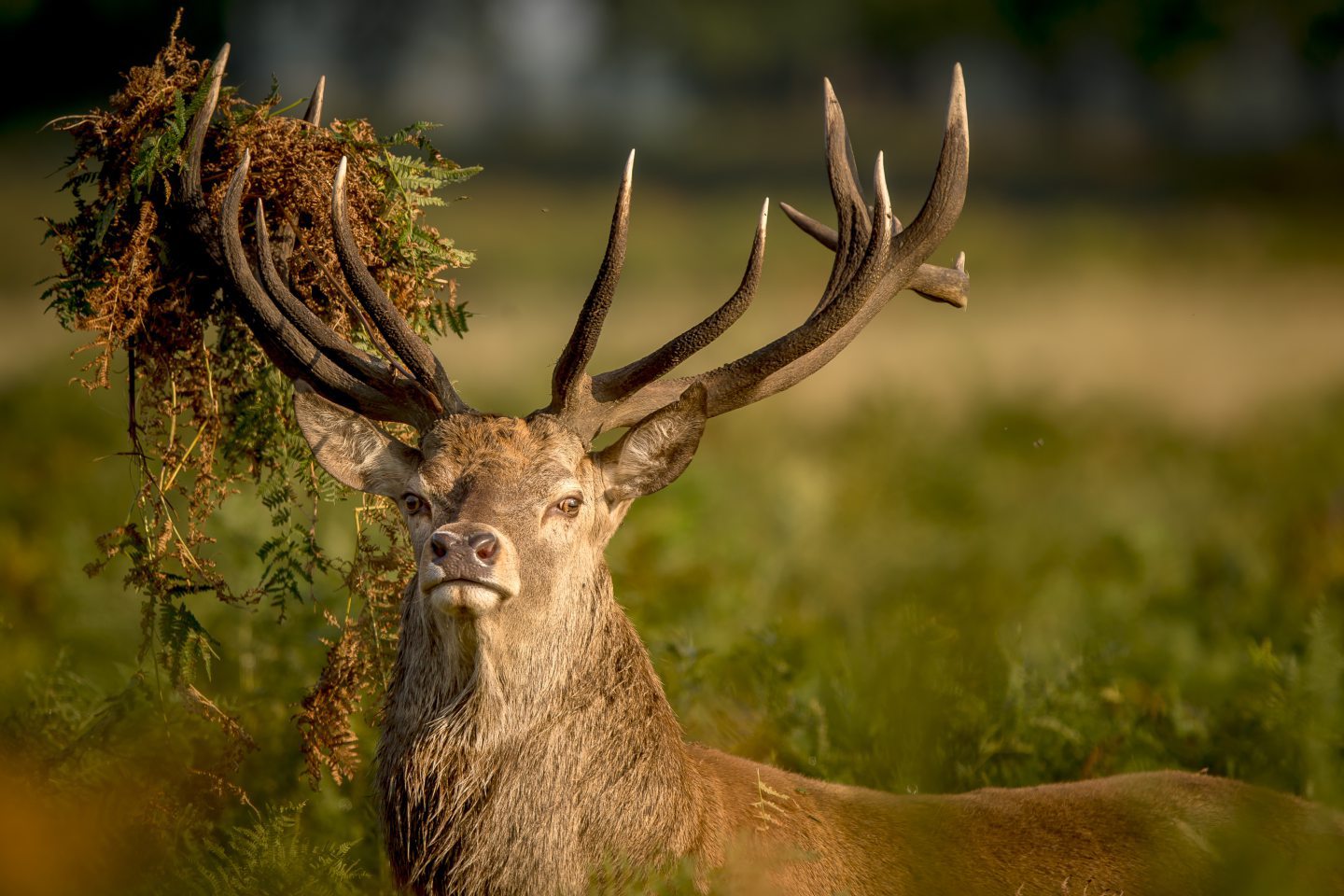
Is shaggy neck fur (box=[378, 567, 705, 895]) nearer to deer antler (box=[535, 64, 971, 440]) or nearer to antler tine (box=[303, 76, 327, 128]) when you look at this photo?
deer antler (box=[535, 64, 971, 440])

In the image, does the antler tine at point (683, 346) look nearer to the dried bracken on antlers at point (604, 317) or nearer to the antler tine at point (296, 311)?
the dried bracken on antlers at point (604, 317)

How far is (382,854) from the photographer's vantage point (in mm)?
5895

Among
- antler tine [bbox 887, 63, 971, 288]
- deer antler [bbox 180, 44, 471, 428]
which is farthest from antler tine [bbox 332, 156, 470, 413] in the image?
antler tine [bbox 887, 63, 971, 288]

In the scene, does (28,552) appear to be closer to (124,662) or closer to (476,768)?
(124,662)

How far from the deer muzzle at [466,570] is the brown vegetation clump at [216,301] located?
1.05m

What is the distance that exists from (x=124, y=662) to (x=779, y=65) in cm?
5814

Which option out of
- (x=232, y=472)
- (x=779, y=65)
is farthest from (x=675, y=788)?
(x=779, y=65)

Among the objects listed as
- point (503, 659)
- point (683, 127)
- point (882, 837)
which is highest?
point (683, 127)

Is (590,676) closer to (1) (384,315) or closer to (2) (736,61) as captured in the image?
(1) (384,315)

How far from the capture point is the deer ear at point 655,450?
17.1 ft

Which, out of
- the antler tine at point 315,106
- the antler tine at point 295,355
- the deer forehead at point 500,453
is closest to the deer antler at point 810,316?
the deer forehead at point 500,453

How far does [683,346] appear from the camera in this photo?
5309 millimetres

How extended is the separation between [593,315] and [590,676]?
48.1 inches

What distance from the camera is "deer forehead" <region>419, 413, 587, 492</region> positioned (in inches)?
199
